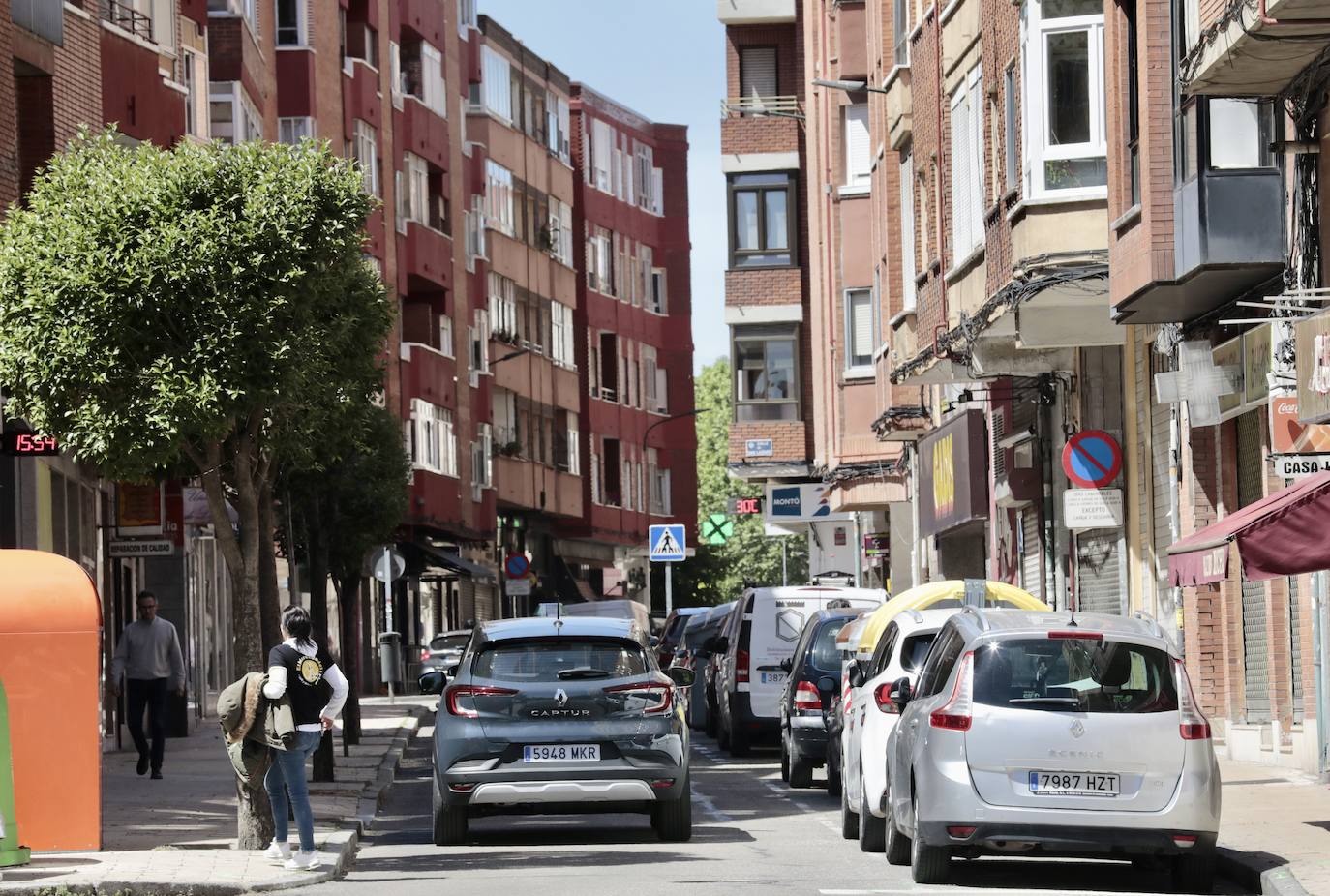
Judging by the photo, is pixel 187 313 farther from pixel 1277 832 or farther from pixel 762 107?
pixel 762 107

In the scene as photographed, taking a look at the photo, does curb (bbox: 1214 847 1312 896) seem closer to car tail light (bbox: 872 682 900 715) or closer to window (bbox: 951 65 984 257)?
car tail light (bbox: 872 682 900 715)

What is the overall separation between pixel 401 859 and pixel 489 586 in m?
63.0

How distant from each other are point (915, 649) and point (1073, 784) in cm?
384

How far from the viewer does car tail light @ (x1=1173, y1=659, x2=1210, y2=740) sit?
15.2 meters

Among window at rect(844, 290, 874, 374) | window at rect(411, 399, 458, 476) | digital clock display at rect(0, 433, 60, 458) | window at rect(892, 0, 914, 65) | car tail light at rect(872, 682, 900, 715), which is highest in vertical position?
window at rect(892, 0, 914, 65)

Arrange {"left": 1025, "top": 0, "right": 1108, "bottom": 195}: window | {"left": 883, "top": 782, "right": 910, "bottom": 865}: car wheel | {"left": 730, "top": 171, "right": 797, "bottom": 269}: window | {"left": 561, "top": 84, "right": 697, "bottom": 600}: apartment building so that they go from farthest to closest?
{"left": 561, "top": 84, "right": 697, "bottom": 600}: apartment building < {"left": 730, "top": 171, "right": 797, "bottom": 269}: window < {"left": 1025, "top": 0, "right": 1108, "bottom": 195}: window < {"left": 883, "top": 782, "right": 910, "bottom": 865}: car wheel

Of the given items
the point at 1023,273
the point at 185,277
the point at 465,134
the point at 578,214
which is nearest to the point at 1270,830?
the point at 185,277

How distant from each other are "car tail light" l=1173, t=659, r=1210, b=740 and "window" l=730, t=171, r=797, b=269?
157ft

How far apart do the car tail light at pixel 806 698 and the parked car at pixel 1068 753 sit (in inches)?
357

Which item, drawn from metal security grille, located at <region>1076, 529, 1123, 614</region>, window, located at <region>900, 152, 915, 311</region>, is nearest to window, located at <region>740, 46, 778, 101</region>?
window, located at <region>900, 152, 915, 311</region>

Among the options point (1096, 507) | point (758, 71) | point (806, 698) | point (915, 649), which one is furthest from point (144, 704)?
point (758, 71)

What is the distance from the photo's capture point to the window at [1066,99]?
27969 millimetres

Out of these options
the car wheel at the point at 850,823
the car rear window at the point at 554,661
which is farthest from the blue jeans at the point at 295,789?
the car wheel at the point at 850,823

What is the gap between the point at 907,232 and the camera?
41656 mm
